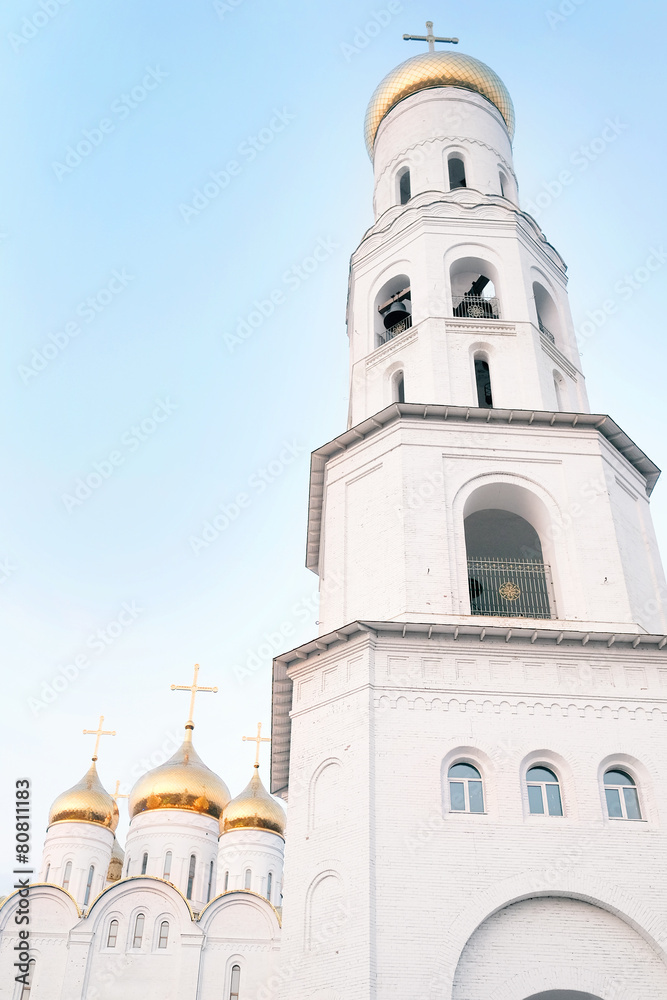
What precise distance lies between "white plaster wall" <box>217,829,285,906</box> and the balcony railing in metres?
14.5

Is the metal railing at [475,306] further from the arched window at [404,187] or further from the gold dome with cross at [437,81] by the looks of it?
the gold dome with cross at [437,81]

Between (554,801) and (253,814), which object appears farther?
(253,814)

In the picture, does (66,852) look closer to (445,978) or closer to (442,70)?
(445,978)

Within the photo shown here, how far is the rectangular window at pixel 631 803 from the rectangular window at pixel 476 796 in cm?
187

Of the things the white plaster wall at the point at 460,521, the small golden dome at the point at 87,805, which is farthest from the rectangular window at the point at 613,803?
the small golden dome at the point at 87,805

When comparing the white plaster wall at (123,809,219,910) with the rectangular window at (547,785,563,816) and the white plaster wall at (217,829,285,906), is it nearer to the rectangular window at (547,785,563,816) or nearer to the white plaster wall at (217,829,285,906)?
the white plaster wall at (217,829,285,906)

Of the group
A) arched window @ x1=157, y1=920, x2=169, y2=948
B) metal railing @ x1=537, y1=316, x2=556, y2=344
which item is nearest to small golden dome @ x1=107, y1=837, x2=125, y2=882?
arched window @ x1=157, y1=920, x2=169, y2=948

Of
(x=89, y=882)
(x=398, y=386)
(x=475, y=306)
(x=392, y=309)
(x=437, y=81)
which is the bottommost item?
(x=89, y=882)

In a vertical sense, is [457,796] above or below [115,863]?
below

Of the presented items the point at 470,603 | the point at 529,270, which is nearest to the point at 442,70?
the point at 529,270

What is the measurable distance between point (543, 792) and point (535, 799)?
0.49ft

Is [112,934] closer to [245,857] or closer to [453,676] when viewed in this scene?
[245,857]

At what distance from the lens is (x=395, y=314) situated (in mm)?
19328

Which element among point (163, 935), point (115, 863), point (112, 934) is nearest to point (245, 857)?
point (115, 863)
